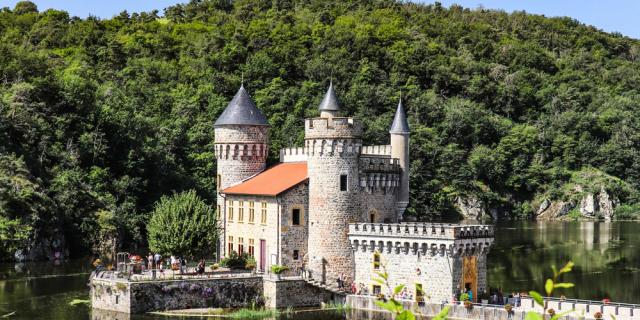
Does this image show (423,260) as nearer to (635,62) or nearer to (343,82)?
(343,82)

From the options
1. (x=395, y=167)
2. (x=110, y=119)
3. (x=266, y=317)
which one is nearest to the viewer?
(x=266, y=317)

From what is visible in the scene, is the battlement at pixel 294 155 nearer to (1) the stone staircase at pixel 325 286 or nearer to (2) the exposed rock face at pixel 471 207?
(1) the stone staircase at pixel 325 286

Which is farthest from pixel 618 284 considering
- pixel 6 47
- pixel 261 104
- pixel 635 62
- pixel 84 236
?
pixel 635 62

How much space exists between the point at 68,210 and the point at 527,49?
12913 cm

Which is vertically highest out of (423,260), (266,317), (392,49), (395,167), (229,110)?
(392,49)

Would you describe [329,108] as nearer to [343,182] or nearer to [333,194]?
[343,182]

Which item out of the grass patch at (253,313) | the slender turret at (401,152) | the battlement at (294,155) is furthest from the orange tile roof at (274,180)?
the grass patch at (253,313)

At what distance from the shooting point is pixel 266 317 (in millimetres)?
40562

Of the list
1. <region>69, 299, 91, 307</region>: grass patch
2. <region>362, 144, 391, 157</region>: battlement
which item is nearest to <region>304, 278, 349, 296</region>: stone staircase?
<region>362, 144, 391, 157</region>: battlement

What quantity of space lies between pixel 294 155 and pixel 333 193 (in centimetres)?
735

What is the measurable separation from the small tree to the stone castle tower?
3.94m

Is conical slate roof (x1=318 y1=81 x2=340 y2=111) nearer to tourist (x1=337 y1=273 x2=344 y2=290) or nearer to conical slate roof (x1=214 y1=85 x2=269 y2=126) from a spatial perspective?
conical slate roof (x1=214 y1=85 x2=269 y2=126)

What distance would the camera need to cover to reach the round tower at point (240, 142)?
50.7 meters

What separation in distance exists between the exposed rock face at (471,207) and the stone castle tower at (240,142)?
73755 mm
